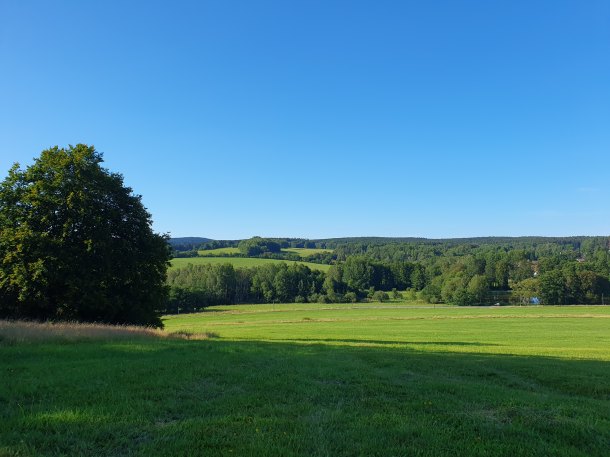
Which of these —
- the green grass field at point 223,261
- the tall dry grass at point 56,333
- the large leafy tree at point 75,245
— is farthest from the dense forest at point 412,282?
the tall dry grass at point 56,333

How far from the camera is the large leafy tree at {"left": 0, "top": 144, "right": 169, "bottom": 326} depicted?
1065 inches

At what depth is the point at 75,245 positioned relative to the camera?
28.5m

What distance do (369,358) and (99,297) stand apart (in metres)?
19.7

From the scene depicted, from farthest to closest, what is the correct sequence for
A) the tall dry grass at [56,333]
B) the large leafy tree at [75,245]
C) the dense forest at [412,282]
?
1. the dense forest at [412,282]
2. the large leafy tree at [75,245]
3. the tall dry grass at [56,333]

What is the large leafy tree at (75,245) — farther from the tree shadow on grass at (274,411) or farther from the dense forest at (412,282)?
the dense forest at (412,282)

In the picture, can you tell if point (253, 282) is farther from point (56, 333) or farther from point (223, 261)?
point (56, 333)

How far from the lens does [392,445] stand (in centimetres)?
559

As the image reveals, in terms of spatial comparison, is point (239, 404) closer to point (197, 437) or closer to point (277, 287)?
point (197, 437)

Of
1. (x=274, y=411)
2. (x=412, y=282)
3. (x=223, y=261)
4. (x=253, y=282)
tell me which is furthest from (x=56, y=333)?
(x=412, y=282)

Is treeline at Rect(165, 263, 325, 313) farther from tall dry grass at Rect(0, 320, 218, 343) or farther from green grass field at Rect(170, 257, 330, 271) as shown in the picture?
tall dry grass at Rect(0, 320, 218, 343)

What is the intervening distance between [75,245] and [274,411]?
25966 mm

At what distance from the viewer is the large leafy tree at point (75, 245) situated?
88.8ft

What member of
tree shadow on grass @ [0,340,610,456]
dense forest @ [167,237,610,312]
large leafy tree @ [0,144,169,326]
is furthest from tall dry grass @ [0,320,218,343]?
dense forest @ [167,237,610,312]

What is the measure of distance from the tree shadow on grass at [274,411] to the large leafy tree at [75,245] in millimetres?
15825
